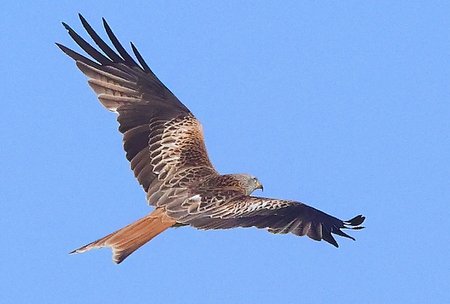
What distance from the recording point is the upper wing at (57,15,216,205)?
42.4ft

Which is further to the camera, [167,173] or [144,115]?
[144,115]

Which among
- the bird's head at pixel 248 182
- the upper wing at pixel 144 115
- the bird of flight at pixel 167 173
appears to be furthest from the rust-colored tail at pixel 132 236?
the bird's head at pixel 248 182

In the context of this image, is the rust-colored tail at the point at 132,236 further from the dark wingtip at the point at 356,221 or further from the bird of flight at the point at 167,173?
the dark wingtip at the point at 356,221

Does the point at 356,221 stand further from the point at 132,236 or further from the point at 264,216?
the point at 132,236

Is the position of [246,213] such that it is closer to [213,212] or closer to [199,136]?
[213,212]

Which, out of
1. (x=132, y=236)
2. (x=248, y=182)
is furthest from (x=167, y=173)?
(x=132, y=236)

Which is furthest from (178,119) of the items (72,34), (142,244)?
(142,244)

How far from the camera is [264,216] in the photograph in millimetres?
11289

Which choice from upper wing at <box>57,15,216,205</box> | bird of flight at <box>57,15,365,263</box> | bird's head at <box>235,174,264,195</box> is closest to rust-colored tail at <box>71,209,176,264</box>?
bird of flight at <box>57,15,365,263</box>

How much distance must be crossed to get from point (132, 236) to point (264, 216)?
53.7 inches

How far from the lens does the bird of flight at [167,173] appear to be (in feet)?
37.2

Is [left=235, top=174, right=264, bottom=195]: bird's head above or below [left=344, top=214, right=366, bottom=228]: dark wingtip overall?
above

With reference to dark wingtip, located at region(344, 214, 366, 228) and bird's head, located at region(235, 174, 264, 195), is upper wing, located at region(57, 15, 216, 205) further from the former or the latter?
dark wingtip, located at region(344, 214, 366, 228)

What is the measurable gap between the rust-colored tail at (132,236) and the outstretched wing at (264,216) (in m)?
0.16
